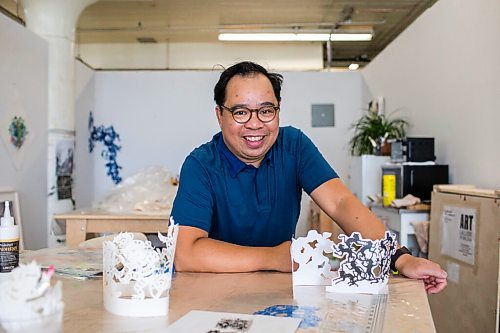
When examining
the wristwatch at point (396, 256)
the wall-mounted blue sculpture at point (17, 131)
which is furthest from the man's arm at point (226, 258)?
the wall-mounted blue sculpture at point (17, 131)

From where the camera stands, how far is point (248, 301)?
1.19 metres

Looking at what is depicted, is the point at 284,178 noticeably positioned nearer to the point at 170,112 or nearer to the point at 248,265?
the point at 248,265

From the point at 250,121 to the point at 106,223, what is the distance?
236 cm

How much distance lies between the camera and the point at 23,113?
3787 mm

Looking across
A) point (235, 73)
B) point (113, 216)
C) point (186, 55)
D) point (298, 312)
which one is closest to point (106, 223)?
point (113, 216)

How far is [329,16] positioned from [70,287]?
6351mm

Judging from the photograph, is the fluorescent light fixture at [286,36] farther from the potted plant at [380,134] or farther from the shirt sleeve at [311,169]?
the shirt sleeve at [311,169]

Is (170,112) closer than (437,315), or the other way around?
(437,315)

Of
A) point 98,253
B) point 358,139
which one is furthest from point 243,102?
point 358,139

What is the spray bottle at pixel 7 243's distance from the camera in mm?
1287

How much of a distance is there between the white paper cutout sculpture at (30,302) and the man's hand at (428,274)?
94 cm

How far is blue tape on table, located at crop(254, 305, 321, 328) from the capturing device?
1.03 meters

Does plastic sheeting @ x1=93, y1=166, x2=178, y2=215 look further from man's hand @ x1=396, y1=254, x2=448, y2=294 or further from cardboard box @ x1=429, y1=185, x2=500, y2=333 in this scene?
man's hand @ x1=396, y1=254, x2=448, y2=294

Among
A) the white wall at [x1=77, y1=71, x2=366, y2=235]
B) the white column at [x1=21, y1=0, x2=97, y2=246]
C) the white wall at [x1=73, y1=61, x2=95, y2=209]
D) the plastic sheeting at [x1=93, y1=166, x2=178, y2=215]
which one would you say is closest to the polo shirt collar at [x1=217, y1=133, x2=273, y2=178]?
the plastic sheeting at [x1=93, y1=166, x2=178, y2=215]
